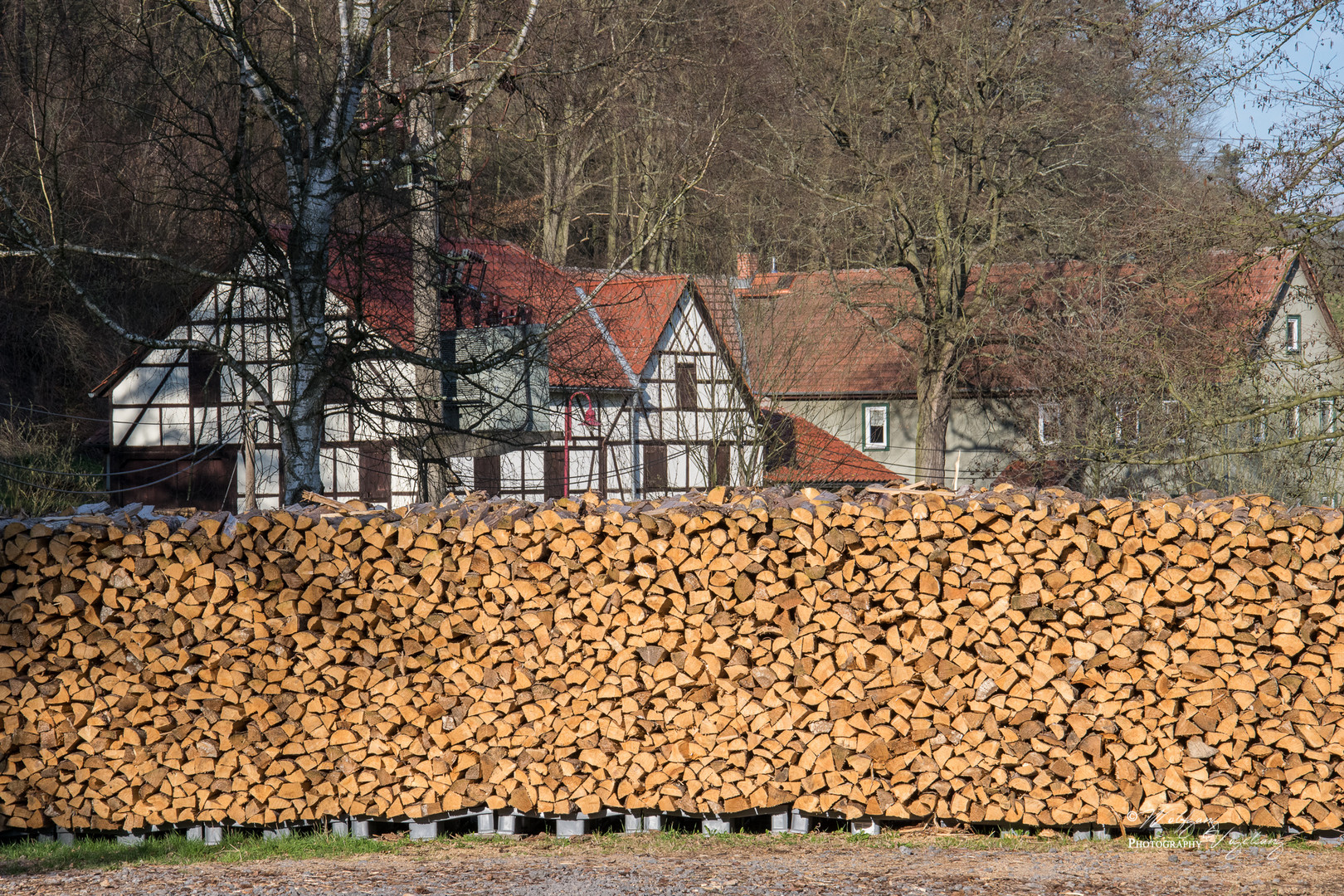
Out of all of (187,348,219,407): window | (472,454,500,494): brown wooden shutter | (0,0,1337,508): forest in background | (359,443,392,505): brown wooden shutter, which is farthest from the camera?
(472,454,500,494): brown wooden shutter

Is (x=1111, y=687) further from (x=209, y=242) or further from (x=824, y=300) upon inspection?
(x=824, y=300)

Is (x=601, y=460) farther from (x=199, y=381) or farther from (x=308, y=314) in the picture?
(x=308, y=314)

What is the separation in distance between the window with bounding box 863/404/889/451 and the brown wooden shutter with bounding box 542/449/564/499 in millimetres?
10091

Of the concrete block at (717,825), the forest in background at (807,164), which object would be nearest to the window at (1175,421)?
the forest in background at (807,164)

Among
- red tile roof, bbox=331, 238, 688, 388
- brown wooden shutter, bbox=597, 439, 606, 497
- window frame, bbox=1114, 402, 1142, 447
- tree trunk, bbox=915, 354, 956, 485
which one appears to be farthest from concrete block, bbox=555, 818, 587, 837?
tree trunk, bbox=915, 354, 956, 485

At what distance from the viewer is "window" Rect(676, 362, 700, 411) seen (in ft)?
82.9

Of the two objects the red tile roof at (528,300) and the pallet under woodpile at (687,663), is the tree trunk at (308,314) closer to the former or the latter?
the red tile roof at (528,300)

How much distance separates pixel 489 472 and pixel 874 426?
12187 millimetres

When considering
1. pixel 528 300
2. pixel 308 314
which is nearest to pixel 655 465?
pixel 528 300

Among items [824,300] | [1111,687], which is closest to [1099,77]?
[824,300]

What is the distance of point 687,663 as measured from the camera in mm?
5668

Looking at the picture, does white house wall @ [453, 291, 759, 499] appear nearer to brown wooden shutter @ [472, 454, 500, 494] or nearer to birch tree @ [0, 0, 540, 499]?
brown wooden shutter @ [472, 454, 500, 494]

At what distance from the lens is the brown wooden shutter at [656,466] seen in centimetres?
2467

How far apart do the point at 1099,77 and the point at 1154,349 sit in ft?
30.6
